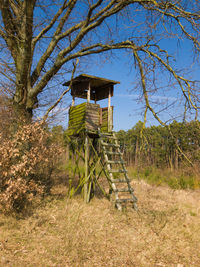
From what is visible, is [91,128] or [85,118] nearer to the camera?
[85,118]

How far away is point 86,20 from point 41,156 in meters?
4.53

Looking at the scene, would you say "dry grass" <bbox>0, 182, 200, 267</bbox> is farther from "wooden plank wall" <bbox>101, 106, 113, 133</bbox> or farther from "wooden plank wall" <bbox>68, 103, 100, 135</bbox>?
"wooden plank wall" <bbox>101, 106, 113, 133</bbox>

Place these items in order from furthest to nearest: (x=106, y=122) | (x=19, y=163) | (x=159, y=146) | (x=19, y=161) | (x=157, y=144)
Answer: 1. (x=157, y=144)
2. (x=159, y=146)
3. (x=106, y=122)
4. (x=19, y=163)
5. (x=19, y=161)

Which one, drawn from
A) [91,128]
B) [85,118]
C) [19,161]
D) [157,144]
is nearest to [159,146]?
[157,144]

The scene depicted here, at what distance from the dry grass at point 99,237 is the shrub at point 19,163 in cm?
63

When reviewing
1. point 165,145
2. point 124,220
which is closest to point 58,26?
point 124,220

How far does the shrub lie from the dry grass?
63 cm

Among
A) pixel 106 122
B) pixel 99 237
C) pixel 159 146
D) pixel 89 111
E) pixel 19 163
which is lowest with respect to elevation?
pixel 99 237

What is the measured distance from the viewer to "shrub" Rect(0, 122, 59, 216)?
6.00 m

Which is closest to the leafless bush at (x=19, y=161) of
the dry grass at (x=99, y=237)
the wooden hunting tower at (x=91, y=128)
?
the dry grass at (x=99, y=237)

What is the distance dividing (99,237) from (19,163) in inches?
122

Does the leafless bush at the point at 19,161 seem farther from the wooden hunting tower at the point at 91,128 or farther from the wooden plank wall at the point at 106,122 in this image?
the wooden plank wall at the point at 106,122

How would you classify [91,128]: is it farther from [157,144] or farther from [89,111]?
[157,144]

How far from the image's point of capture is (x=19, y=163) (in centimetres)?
654
